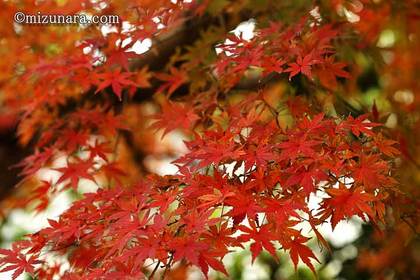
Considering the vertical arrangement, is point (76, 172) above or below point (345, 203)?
below

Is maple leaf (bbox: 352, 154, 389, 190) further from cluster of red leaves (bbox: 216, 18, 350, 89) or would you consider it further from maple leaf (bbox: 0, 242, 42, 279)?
maple leaf (bbox: 0, 242, 42, 279)

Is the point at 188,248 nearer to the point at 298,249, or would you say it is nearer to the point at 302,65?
the point at 298,249

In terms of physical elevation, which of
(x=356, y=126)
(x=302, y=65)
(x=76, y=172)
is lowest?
(x=76, y=172)

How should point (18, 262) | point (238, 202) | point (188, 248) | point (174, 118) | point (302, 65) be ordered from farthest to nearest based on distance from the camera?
point (174, 118), point (302, 65), point (18, 262), point (238, 202), point (188, 248)

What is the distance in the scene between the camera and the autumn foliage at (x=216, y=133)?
4.60 feet

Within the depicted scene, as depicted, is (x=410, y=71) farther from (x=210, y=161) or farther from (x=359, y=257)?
(x=210, y=161)

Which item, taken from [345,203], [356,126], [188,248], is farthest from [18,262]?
[356,126]

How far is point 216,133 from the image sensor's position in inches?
64.4

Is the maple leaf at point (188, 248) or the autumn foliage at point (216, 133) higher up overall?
the maple leaf at point (188, 248)

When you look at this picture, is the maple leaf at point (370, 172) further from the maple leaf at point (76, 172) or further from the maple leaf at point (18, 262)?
the maple leaf at point (76, 172)

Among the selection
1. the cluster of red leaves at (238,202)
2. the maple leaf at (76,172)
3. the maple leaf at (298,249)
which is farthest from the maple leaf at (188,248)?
the maple leaf at (76,172)

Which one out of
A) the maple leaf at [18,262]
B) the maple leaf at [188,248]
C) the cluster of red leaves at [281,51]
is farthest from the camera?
the cluster of red leaves at [281,51]

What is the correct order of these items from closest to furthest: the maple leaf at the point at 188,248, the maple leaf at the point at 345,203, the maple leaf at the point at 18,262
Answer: the maple leaf at the point at 188,248 → the maple leaf at the point at 345,203 → the maple leaf at the point at 18,262

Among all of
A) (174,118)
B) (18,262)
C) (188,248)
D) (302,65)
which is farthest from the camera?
(174,118)
